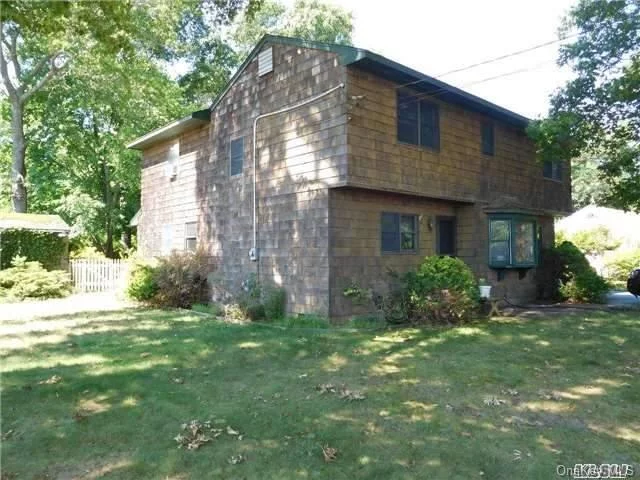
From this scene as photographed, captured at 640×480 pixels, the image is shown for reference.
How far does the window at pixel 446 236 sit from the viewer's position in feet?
39.6

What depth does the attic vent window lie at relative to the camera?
11164 mm

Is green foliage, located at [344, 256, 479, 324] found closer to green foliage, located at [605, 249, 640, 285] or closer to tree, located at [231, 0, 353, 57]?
green foliage, located at [605, 249, 640, 285]

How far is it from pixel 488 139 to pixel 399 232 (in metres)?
4.44

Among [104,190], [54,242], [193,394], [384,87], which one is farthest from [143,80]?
[193,394]

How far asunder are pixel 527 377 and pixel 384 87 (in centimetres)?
665

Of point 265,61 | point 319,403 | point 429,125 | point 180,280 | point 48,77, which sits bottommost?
point 319,403

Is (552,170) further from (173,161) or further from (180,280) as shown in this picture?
(173,161)

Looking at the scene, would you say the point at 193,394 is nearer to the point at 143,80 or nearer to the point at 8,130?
the point at 143,80

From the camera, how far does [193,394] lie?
5.09 metres

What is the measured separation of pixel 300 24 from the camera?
30.4m

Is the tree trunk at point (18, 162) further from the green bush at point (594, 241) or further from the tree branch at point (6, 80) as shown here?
the green bush at point (594, 241)

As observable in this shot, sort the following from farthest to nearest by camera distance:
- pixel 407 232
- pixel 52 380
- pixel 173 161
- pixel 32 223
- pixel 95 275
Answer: pixel 95 275 → pixel 32 223 → pixel 173 161 → pixel 407 232 → pixel 52 380

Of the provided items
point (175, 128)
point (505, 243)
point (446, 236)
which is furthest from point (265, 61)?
point (505, 243)

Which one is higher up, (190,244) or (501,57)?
(501,57)
